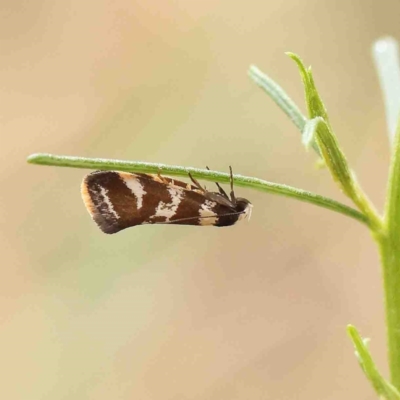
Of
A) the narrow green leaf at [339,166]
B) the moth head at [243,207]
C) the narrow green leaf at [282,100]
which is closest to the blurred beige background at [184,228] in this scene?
the moth head at [243,207]

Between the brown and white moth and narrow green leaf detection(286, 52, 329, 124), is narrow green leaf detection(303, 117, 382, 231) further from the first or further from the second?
the brown and white moth

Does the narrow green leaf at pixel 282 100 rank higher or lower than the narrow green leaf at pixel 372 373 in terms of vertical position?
higher

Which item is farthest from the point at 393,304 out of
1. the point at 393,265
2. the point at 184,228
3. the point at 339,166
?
the point at 184,228

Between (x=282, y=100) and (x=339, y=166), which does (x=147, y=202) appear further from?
(x=339, y=166)

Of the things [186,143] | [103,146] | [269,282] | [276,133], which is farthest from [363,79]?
[103,146]

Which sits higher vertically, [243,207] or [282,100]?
[282,100]

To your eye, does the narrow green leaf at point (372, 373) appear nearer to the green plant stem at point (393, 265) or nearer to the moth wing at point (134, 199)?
the green plant stem at point (393, 265)
